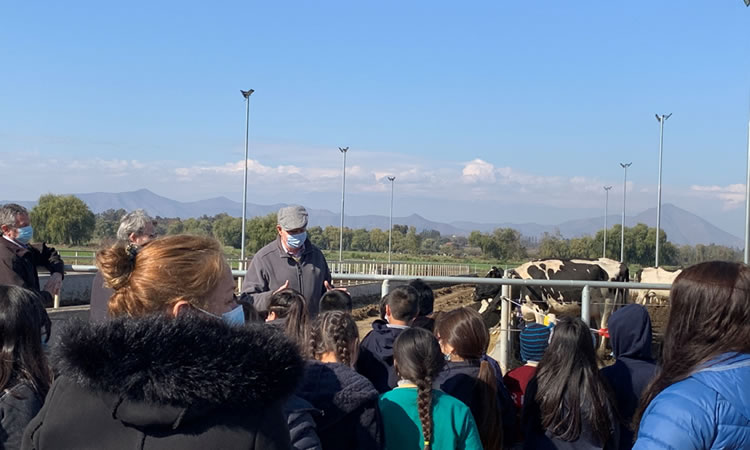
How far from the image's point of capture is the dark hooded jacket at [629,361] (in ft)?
12.2

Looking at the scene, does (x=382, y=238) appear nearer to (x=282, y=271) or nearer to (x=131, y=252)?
(x=282, y=271)

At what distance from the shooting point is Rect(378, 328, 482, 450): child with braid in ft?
10.5

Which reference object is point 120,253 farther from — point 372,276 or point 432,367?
point 372,276

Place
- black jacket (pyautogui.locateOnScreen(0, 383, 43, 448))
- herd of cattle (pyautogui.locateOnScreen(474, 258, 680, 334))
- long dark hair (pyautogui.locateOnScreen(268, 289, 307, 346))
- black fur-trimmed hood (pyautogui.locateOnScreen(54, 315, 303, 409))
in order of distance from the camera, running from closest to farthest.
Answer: black fur-trimmed hood (pyautogui.locateOnScreen(54, 315, 303, 409)) < black jacket (pyautogui.locateOnScreen(0, 383, 43, 448)) < long dark hair (pyautogui.locateOnScreen(268, 289, 307, 346)) < herd of cattle (pyautogui.locateOnScreen(474, 258, 680, 334))

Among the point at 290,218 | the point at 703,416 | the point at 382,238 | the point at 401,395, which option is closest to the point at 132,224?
the point at 290,218

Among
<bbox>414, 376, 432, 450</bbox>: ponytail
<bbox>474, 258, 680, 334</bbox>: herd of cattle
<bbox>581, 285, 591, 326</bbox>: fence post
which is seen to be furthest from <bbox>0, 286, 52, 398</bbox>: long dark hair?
<bbox>474, 258, 680, 334</bbox>: herd of cattle

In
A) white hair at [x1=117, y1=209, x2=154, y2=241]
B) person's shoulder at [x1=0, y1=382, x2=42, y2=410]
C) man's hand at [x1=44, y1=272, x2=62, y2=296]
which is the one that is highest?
white hair at [x1=117, y1=209, x2=154, y2=241]

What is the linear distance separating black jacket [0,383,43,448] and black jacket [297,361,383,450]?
3.26 ft

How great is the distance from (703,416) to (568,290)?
36.8 ft

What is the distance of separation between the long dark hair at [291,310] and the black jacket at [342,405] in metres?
0.69

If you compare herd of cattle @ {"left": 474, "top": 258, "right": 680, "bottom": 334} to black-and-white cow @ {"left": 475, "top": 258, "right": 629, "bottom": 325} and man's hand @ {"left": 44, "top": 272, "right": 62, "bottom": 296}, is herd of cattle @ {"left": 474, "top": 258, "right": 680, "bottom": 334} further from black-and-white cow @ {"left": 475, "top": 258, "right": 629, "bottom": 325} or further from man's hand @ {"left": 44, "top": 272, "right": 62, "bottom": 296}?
man's hand @ {"left": 44, "top": 272, "right": 62, "bottom": 296}

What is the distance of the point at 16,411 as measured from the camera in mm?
2578

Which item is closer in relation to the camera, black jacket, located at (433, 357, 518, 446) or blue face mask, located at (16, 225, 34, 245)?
black jacket, located at (433, 357, 518, 446)

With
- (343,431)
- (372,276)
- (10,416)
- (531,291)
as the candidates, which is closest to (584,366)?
(343,431)
